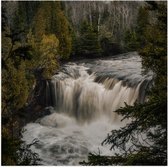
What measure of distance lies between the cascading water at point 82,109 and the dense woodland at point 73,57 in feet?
4.34

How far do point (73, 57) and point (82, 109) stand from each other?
14521mm

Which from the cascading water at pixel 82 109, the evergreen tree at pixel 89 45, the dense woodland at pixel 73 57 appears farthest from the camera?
the evergreen tree at pixel 89 45

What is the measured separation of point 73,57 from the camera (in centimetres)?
4134

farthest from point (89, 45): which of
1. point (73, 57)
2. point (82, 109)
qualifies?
point (82, 109)

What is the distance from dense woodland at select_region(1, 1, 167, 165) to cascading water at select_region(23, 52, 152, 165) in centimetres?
132

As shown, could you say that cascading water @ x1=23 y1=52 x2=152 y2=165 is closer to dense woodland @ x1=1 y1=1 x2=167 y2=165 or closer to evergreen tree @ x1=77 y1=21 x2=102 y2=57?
dense woodland @ x1=1 y1=1 x2=167 y2=165

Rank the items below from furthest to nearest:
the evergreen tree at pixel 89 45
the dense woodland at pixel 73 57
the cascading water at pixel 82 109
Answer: the evergreen tree at pixel 89 45
the cascading water at pixel 82 109
the dense woodland at pixel 73 57

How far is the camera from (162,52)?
739 centimetres

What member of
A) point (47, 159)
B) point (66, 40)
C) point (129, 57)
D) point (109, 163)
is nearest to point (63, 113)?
point (47, 159)

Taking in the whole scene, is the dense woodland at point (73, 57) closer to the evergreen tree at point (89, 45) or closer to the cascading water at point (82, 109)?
the evergreen tree at point (89, 45)

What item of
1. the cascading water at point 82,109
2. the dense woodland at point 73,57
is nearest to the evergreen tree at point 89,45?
the dense woodland at point 73,57

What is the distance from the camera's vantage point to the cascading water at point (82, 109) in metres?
21.6

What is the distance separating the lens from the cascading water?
21.6 metres

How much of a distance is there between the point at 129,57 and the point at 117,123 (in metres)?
18.4
